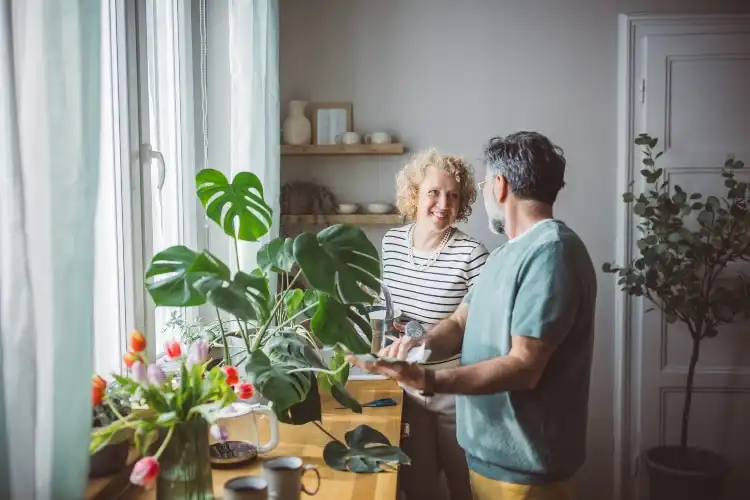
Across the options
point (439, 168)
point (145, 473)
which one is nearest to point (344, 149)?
point (439, 168)

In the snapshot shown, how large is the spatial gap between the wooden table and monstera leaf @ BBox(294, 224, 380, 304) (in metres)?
0.40

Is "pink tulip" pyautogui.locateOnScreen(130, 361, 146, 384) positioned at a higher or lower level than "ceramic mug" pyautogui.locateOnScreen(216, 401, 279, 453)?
higher

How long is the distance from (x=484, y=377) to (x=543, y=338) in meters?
0.15

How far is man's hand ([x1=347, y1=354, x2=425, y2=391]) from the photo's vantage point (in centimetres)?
155

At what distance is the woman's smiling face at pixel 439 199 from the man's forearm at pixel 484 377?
111 centimetres

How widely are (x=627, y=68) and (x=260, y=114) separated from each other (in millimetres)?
1625

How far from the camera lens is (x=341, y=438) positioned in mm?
1915

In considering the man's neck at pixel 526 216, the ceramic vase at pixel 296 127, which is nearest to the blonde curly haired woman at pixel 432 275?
the ceramic vase at pixel 296 127

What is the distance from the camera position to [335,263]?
1433 millimetres

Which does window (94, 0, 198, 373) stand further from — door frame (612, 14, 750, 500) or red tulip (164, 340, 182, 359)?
door frame (612, 14, 750, 500)

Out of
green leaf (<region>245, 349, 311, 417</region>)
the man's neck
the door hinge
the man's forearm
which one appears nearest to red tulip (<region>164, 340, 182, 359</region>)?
green leaf (<region>245, 349, 311, 417</region>)

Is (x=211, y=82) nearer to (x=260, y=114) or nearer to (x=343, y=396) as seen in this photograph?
(x=260, y=114)

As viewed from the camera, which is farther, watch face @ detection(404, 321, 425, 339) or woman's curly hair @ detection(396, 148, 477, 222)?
woman's curly hair @ detection(396, 148, 477, 222)

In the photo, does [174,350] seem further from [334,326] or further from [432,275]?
[432,275]
